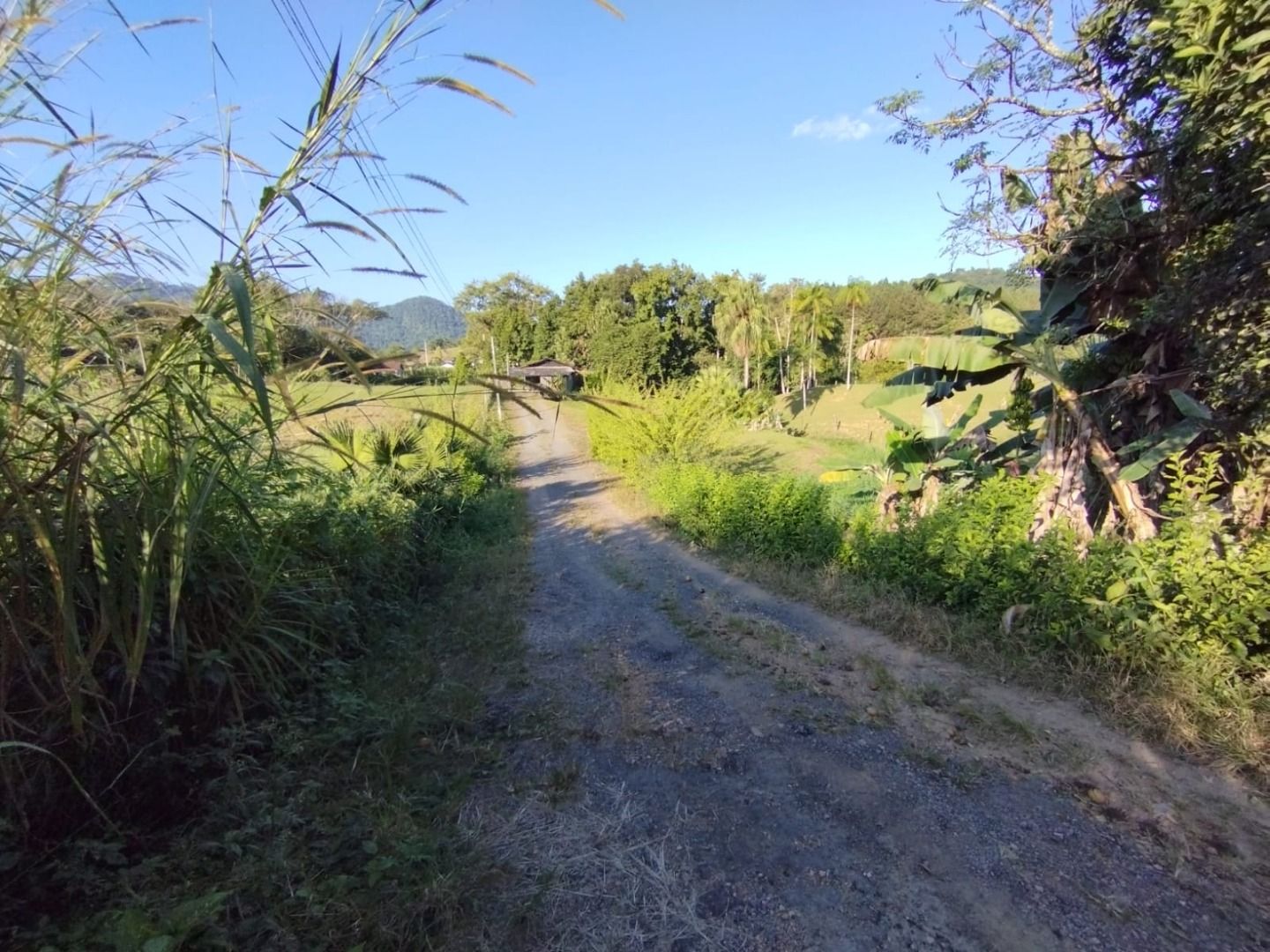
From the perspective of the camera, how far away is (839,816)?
2863mm

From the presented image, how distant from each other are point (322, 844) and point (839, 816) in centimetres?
229

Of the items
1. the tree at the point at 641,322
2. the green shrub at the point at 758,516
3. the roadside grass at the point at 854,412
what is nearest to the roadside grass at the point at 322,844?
the green shrub at the point at 758,516

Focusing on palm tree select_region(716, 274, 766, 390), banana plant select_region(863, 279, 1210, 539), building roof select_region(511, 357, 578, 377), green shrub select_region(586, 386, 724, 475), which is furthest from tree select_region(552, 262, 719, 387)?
banana plant select_region(863, 279, 1210, 539)

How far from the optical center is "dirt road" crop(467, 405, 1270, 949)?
7.38ft

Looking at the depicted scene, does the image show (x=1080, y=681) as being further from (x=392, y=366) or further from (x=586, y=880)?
(x=392, y=366)

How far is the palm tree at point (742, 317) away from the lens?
1646 inches

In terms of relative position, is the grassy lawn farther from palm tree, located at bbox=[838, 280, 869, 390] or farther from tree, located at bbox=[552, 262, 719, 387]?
palm tree, located at bbox=[838, 280, 869, 390]

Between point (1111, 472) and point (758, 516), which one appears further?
point (758, 516)

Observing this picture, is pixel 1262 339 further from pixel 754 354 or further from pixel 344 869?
pixel 754 354

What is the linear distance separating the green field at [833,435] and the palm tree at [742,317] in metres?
6.06

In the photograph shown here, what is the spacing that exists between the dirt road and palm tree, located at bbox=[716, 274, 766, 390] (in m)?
38.7

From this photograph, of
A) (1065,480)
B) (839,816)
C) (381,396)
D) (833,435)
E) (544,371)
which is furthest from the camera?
(833,435)

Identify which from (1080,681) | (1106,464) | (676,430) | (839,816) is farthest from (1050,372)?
(676,430)

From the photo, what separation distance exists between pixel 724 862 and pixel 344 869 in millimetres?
1536
